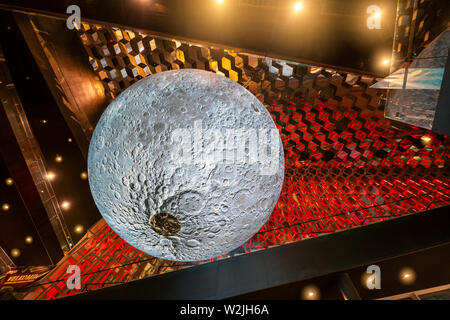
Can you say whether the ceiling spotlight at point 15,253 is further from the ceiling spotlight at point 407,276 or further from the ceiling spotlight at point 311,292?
the ceiling spotlight at point 407,276

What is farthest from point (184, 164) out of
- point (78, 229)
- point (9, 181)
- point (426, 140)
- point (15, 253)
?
point (15, 253)

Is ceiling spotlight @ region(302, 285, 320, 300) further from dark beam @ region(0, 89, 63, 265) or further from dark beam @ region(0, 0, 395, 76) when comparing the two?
dark beam @ region(0, 89, 63, 265)

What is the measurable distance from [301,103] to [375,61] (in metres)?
0.64

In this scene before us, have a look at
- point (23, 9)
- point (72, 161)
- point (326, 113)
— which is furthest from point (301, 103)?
point (72, 161)

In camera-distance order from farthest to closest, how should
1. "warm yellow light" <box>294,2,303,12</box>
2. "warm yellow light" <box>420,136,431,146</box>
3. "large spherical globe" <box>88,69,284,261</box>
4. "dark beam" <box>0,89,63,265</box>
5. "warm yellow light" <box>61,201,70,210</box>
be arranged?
"warm yellow light" <box>61,201,70,210</box> < "dark beam" <box>0,89,63,265</box> < "warm yellow light" <box>420,136,431,146</box> < "warm yellow light" <box>294,2,303,12</box> < "large spherical globe" <box>88,69,284,261</box>

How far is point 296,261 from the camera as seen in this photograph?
1.67 metres

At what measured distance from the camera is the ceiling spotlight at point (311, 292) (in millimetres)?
1762

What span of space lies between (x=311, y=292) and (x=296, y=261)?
1.46ft

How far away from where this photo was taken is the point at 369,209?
1978 millimetres

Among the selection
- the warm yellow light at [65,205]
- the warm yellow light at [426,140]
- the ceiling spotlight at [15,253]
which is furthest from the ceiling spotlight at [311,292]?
the ceiling spotlight at [15,253]

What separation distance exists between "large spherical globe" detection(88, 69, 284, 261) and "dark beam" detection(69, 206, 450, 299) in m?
0.86

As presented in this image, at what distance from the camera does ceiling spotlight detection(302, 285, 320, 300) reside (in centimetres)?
176

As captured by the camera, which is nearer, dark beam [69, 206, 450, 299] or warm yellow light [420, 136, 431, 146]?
dark beam [69, 206, 450, 299]

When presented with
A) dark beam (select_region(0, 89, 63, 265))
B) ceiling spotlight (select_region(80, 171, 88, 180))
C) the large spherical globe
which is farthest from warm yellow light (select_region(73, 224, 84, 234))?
the large spherical globe
